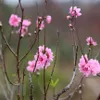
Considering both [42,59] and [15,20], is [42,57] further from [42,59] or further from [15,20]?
[15,20]

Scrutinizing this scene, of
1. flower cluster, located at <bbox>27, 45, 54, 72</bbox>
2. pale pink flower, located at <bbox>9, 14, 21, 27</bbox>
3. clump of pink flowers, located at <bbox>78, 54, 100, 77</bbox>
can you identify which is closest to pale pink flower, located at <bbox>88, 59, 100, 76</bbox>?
clump of pink flowers, located at <bbox>78, 54, 100, 77</bbox>

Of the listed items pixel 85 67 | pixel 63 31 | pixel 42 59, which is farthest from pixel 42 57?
pixel 63 31

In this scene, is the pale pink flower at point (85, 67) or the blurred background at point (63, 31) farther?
the blurred background at point (63, 31)

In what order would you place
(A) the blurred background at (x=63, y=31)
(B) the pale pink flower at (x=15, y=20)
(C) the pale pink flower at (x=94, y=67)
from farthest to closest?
(A) the blurred background at (x=63, y=31)
(B) the pale pink flower at (x=15, y=20)
(C) the pale pink flower at (x=94, y=67)

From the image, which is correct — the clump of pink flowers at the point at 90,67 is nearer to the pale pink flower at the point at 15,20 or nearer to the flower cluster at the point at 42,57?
the flower cluster at the point at 42,57

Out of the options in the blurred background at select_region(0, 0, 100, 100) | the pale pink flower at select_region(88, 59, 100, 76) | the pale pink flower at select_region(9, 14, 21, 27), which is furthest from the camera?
the blurred background at select_region(0, 0, 100, 100)

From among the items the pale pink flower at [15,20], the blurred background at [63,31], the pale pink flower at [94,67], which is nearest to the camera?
the pale pink flower at [94,67]

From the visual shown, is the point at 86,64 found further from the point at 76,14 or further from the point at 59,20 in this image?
the point at 59,20

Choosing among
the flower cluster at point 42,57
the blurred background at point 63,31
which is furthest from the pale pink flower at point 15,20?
the blurred background at point 63,31

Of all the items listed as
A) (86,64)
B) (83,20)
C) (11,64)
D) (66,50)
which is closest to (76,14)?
(86,64)

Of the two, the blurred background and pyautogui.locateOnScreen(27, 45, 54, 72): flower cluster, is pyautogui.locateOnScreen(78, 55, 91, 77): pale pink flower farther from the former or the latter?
the blurred background

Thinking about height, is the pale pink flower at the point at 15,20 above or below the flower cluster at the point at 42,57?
above
